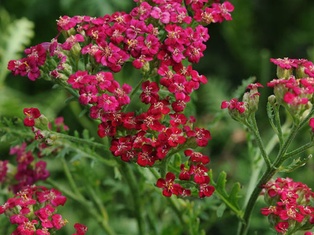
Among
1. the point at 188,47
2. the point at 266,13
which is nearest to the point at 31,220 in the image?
the point at 188,47

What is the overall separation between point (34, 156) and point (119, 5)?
1521 mm

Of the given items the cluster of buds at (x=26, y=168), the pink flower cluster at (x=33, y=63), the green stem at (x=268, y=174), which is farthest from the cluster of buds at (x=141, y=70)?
the cluster of buds at (x=26, y=168)

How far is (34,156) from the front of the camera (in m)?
1.96

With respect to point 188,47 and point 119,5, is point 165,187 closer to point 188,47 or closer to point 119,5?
point 188,47

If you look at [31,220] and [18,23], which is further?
[18,23]

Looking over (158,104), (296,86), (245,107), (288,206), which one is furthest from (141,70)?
(288,206)

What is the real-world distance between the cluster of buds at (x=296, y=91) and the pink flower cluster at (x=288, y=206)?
19 centimetres

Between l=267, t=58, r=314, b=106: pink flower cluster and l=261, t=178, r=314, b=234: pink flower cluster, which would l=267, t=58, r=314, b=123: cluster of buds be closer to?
l=267, t=58, r=314, b=106: pink flower cluster

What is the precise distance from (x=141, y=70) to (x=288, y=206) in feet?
1.53

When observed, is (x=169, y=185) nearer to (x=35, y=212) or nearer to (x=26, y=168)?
(x=35, y=212)

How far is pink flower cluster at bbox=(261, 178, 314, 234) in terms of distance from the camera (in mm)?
1529

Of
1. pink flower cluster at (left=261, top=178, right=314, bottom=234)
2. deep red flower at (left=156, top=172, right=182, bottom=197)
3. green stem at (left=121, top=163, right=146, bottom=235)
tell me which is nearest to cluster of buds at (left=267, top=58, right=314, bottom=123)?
pink flower cluster at (left=261, top=178, right=314, bottom=234)

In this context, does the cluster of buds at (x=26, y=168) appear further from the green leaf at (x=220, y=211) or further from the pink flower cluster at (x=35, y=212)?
the green leaf at (x=220, y=211)

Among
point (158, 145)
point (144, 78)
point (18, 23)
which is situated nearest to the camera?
point (158, 145)
